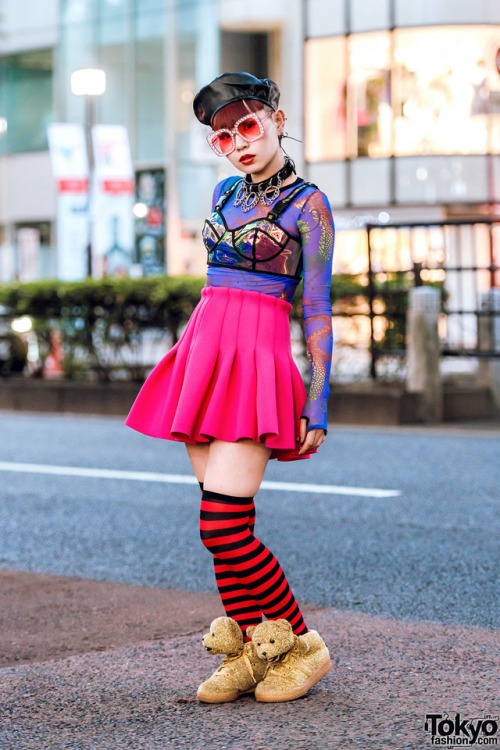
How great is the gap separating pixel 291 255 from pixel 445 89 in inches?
1081

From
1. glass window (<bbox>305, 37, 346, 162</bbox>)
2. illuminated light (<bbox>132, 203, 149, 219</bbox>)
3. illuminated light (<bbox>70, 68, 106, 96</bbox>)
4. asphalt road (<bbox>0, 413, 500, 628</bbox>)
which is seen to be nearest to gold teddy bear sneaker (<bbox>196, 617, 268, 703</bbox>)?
asphalt road (<bbox>0, 413, 500, 628</bbox>)

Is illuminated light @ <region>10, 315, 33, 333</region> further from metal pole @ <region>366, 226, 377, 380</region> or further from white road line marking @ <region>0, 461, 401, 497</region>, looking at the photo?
white road line marking @ <region>0, 461, 401, 497</region>

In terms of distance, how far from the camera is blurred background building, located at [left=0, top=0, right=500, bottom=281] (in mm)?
29344

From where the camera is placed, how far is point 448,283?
12289 mm

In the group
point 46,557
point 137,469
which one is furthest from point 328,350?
point 137,469

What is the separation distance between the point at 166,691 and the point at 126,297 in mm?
10009

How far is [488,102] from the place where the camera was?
29.2m

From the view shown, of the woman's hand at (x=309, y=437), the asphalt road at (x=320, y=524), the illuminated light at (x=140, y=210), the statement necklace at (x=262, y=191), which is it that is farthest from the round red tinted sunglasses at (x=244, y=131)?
the illuminated light at (x=140, y=210)

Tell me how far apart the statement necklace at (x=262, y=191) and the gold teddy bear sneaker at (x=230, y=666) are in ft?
4.03

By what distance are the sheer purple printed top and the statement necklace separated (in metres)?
0.02

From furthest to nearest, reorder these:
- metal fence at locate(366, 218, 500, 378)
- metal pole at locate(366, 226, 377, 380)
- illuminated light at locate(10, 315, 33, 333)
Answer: illuminated light at locate(10, 315, 33, 333) < metal pole at locate(366, 226, 377, 380) < metal fence at locate(366, 218, 500, 378)

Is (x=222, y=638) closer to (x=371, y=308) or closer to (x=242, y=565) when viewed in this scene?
(x=242, y=565)

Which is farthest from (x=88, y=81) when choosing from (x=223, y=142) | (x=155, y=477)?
(x=223, y=142)

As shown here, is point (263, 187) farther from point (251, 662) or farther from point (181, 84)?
point (181, 84)
